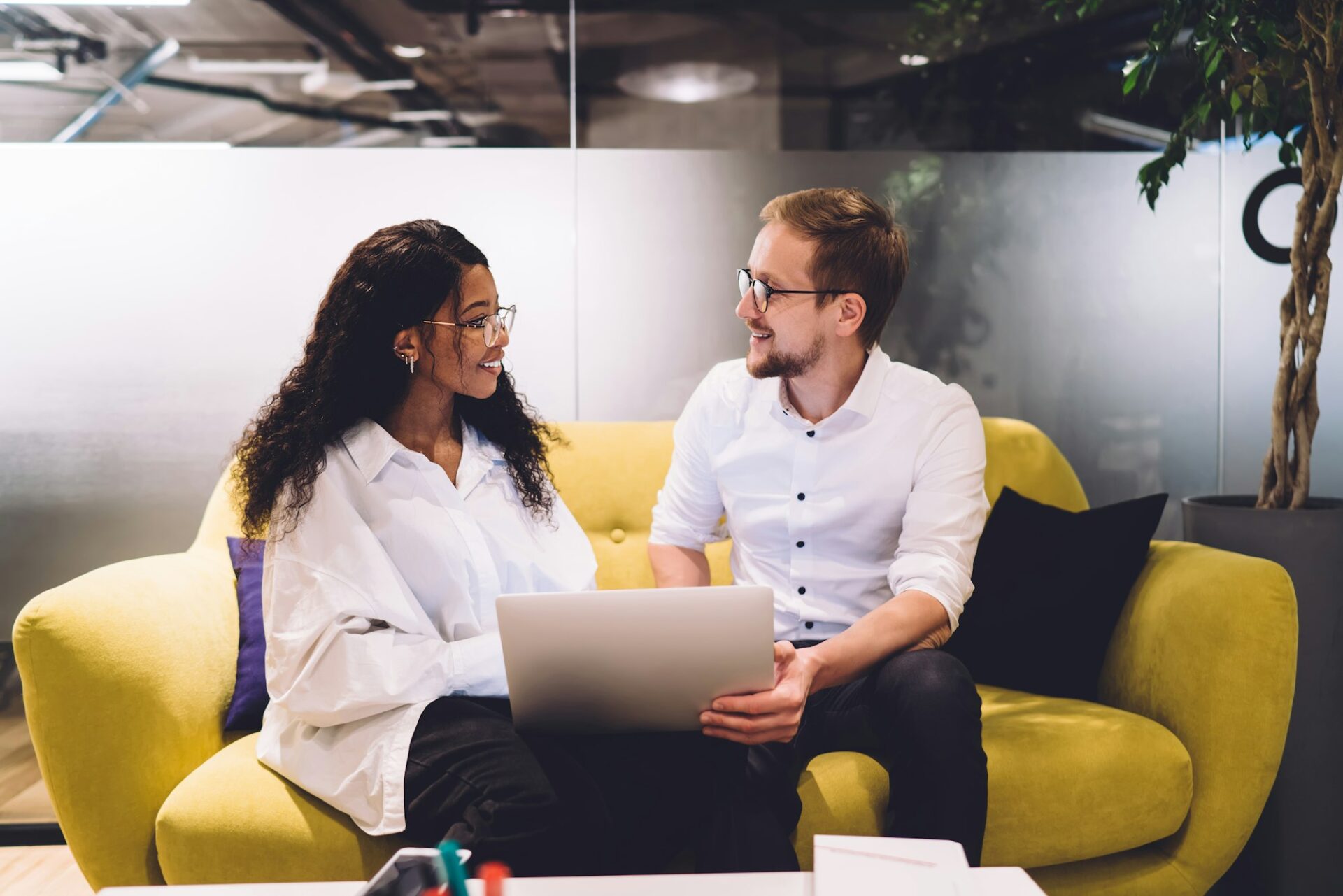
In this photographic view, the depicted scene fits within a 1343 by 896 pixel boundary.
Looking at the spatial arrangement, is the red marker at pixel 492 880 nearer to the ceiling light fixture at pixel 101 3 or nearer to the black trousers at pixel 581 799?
the black trousers at pixel 581 799

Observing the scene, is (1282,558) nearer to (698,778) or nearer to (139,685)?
(698,778)

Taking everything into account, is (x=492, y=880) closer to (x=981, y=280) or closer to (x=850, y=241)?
(x=850, y=241)

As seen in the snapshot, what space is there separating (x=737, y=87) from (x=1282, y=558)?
1699mm

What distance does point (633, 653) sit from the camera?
121 centimetres

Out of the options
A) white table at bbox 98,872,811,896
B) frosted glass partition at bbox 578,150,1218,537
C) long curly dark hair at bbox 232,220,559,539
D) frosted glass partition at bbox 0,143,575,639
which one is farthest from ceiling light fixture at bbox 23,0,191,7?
white table at bbox 98,872,811,896

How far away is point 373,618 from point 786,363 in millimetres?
841

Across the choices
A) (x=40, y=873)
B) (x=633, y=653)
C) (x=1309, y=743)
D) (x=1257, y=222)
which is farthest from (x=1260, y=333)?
(x=40, y=873)

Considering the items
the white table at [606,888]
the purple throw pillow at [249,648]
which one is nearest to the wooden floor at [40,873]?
the purple throw pillow at [249,648]

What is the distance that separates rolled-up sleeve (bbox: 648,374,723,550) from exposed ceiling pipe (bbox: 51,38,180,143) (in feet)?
5.72

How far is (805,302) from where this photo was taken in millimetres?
1783

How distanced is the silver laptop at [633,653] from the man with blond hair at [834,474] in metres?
0.32

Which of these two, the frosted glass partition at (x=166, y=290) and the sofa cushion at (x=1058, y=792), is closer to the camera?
the sofa cushion at (x=1058, y=792)

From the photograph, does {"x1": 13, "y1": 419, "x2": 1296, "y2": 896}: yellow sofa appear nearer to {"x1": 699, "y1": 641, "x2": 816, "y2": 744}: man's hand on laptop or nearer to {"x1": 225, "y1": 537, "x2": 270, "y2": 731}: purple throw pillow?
{"x1": 225, "y1": 537, "x2": 270, "y2": 731}: purple throw pillow

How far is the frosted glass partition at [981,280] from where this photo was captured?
265 cm
